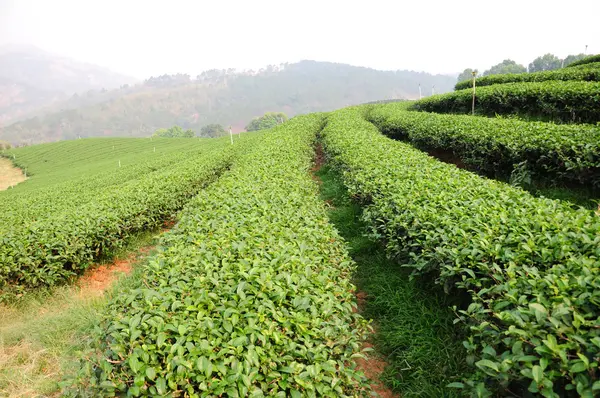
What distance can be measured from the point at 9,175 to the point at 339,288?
50.6 meters

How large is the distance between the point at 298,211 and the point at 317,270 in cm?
172

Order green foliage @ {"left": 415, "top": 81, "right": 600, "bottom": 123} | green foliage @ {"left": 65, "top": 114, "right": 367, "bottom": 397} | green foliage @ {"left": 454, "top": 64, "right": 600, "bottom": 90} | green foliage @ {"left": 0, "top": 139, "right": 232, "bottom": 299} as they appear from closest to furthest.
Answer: green foliage @ {"left": 65, "top": 114, "right": 367, "bottom": 397} < green foliage @ {"left": 0, "top": 139, "right": 232, "bottom": 299} < green foliage @ {"left": 415, "top": 81, "right": 600, "bottom": 123} < green foliage @ {"left": 454, "top": 64, "right": 600, "bottom": 90}

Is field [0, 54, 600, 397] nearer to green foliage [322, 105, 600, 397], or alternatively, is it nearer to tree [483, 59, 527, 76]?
green foliage [322, 105, 600, 397]

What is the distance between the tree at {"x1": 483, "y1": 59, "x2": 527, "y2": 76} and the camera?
103 metres

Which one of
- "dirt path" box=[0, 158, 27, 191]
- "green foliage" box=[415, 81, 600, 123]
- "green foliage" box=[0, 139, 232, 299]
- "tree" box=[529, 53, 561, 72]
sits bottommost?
"dirt path" box=[0, 158, 27, 191]

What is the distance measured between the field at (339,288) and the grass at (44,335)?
30 mm

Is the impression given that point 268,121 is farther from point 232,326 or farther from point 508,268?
point 232,326

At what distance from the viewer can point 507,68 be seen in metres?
103

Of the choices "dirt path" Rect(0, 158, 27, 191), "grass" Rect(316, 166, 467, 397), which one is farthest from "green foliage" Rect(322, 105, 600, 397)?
"dirt path" Rect(0, 158, 27, 191)

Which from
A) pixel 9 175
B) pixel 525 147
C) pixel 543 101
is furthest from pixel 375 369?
pixel 9 175

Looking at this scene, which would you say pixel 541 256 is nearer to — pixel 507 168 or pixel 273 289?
pixel 273 289

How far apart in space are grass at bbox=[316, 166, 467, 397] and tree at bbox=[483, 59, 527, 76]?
121873 millimetres

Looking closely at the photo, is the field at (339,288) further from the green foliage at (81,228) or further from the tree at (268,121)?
the tree at (268,121)

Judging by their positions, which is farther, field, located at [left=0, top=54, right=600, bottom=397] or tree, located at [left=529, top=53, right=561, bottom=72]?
tree, located at [left=529, top=53, right=561, bottom=72]
